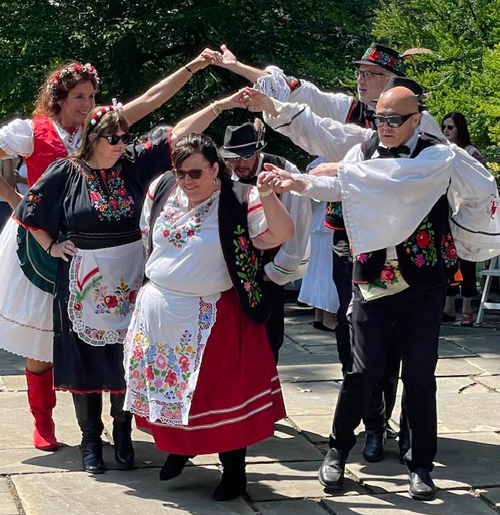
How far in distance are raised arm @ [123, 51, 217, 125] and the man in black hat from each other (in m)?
0.20

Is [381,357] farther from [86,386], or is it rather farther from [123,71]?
[123,71]

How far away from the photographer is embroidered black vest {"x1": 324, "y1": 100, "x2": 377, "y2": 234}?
5059mm

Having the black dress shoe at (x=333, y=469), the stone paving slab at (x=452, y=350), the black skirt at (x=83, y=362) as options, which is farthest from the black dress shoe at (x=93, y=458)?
the stone paving slab at (x=452, y=350)

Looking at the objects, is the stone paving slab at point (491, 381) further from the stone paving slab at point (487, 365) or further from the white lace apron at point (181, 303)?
the white lace apron at point (181, 303)

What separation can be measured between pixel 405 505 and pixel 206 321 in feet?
3.64

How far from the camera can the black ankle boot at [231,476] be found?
4570 mm

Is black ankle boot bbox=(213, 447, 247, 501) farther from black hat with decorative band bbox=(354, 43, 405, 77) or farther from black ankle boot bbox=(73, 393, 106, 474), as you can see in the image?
black hat with decorative band bbox=(354, 43, 405, 77)

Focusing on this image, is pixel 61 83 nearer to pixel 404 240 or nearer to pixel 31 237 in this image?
pixel 31 237

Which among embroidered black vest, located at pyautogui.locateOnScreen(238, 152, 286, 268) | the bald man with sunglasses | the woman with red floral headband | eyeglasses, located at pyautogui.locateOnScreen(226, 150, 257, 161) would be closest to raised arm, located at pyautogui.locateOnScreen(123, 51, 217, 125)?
the woman with red floral headband

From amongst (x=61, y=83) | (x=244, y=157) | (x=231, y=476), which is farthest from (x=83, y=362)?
(x=61, y=83)

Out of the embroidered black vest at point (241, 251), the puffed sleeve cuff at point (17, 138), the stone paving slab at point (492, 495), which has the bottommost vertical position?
the stone paving slab at point (492, 495)

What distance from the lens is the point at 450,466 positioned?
200 inches

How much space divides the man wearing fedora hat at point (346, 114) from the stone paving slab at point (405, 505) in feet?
1.57

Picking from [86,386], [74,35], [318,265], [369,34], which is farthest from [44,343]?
[369,34]
